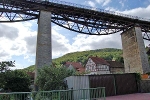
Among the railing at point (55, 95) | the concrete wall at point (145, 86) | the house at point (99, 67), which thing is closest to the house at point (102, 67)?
the house at point (99, 67)

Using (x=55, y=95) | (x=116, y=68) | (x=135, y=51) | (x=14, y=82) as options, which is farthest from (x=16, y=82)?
(x=116, y=68)

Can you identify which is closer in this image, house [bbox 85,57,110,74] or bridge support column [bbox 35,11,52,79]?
bridge support column [bbox 35,11,52,79]

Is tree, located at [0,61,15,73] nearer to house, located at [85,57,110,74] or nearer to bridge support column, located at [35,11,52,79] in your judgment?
bridge support column, located at [35,11,52,79]

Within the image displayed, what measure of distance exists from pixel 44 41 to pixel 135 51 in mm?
15111

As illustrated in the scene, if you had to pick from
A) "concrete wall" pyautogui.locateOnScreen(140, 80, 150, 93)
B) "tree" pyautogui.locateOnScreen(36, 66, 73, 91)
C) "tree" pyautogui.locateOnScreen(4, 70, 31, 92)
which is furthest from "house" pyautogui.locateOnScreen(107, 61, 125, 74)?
"tree" pyautogui.locateOnScreen(36, 66, 73, 91)

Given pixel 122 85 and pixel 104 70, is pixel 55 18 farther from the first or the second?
pixel 104 70

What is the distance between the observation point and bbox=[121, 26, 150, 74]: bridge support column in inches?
909

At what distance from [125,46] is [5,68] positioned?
19690 millimetres

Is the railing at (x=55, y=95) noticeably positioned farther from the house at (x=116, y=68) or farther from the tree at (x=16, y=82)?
the house at (x=116, y=68)

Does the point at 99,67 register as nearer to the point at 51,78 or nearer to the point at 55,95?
the point at 51,78

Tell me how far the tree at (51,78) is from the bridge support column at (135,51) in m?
14.1

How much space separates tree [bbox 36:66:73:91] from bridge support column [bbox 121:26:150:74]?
14.1 meters

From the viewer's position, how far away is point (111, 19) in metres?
22.9

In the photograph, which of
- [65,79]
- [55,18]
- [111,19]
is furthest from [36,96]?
[111,19]
